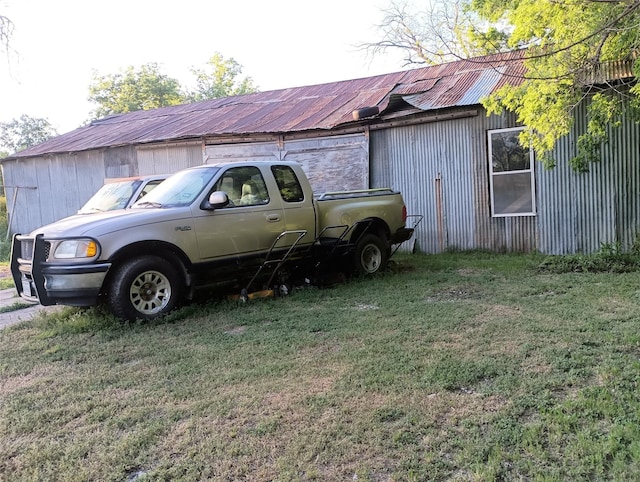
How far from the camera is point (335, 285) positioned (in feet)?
25.3

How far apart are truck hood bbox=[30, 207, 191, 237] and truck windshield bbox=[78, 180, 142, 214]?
3.16m

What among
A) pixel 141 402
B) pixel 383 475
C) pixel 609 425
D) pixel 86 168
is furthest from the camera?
pixel 86 168

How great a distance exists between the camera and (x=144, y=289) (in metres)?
6.01

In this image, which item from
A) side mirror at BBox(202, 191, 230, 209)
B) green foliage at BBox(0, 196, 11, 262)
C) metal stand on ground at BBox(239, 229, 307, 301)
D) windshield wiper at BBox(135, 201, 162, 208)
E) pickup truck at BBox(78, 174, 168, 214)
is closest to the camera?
side mirror at BBox(202, 191, 230, 209)

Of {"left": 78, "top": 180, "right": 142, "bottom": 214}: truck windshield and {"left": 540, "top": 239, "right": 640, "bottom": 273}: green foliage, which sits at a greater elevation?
{"left": 78, "top": 180, "right": 142, "bottom": 214}: truck windshield

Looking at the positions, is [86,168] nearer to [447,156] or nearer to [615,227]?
[447,156]

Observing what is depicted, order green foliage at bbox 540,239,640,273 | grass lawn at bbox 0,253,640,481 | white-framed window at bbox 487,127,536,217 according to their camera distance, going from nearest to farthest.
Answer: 1. grass lawn at bbox 0,253,640,481
2. green foliage at bbox 540,239,640,273
3. white-framed window at bbox 487,127,536,217

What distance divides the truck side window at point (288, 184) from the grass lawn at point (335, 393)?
1823 mm

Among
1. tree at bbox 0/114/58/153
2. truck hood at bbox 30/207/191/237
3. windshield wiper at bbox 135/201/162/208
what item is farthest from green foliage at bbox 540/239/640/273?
tree at bbox 0/114/58/153

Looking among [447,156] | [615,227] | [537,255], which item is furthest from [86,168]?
[615,227]

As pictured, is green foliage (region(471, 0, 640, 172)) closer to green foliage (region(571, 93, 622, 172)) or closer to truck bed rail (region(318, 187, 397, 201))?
green foliage (region(571, 93, 622, 172))

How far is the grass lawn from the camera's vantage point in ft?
8.98

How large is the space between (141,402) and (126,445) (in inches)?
25.9

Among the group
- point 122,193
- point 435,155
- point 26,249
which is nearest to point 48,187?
point 122,193
